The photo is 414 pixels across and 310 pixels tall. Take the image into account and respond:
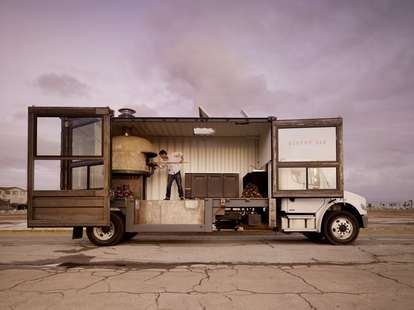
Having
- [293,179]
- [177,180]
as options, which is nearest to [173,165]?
[177,180]

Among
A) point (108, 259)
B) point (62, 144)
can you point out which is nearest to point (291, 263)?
point (108, 259)

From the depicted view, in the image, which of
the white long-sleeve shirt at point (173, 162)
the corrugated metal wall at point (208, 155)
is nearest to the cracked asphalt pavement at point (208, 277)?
the white long-sleeve shirt at point (173, 162)

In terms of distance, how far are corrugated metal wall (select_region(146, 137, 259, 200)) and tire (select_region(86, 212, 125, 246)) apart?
10.8ft

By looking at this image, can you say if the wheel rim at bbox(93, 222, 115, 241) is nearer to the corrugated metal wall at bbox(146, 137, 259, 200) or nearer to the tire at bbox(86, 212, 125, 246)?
the tire at bbox(86, 212, 125, 246)

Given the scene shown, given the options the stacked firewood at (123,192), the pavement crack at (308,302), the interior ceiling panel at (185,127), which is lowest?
the pavement crack at (308,302)

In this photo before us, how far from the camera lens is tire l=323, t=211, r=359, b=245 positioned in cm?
1014

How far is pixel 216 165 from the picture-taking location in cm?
1368

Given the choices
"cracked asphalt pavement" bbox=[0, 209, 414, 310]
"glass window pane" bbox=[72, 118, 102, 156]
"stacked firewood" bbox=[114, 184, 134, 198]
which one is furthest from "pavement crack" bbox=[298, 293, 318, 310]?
"stacked firewood" bbox=[114, 184, 134, 198]

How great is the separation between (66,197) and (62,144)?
4.93 feet

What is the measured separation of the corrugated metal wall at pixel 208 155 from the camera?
44.2 feet

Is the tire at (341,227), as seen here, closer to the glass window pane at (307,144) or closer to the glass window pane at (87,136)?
the glass window pane at (307,144)

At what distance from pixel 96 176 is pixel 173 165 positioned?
12.1 feet

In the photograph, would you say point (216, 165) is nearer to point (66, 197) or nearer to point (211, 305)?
point (66, 197)

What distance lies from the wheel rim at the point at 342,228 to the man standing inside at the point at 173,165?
5047 millimetres
